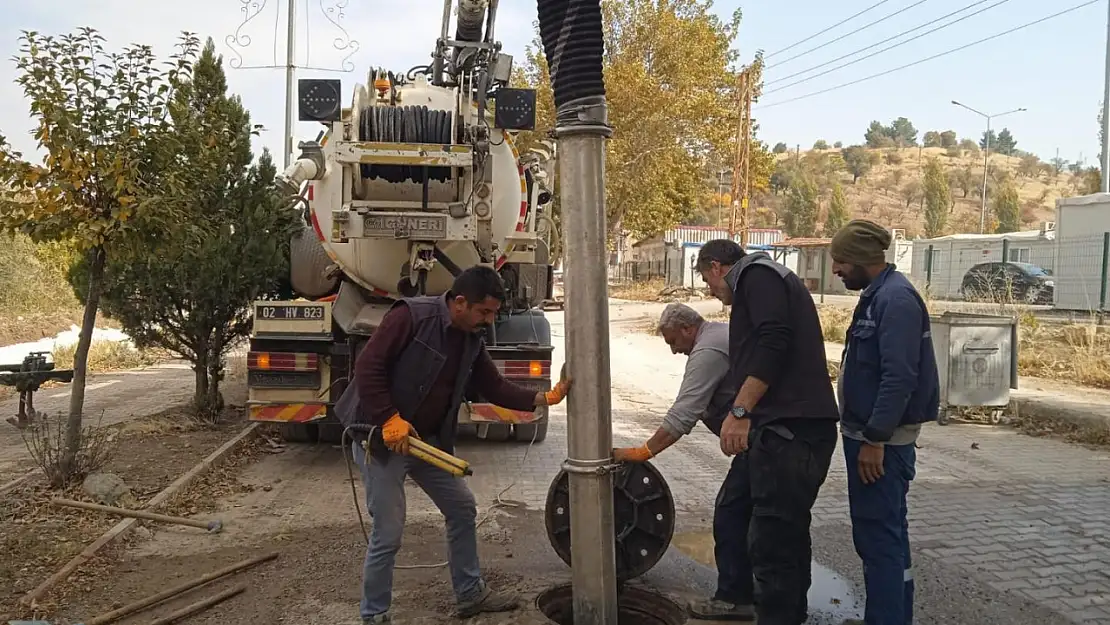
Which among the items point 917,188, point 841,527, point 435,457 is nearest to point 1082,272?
point 841,527

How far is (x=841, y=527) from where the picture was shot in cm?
550

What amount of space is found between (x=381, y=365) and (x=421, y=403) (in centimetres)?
30

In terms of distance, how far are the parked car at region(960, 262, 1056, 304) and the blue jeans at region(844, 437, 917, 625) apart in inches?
516

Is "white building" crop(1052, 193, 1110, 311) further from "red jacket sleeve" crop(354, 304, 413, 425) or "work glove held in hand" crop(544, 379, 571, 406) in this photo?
"red jacket sleeve" crop(354, 304, 413, 425)

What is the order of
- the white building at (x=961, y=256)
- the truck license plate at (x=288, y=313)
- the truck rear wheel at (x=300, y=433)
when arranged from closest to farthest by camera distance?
the truck license plate at (x=288, y=313) < the truck rear wheel at (x=300, y=433) < the white building at (x=961, y=256)

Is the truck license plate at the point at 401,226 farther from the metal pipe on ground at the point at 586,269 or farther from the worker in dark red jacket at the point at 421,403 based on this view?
the metal pipe on ground at the point at 586,269

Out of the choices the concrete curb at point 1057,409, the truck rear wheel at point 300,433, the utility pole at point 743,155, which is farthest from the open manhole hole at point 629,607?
the utility pole at point 743,155

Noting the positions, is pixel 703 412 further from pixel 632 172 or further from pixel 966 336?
pixel 632 172

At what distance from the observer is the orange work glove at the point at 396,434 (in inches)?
142

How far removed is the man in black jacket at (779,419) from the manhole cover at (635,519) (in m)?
0.73

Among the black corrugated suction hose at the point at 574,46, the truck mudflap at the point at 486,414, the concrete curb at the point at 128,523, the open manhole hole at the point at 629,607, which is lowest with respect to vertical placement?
the open manhole hole at the point at 629,607

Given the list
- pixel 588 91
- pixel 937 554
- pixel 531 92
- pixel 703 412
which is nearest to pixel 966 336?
pixel 937 554

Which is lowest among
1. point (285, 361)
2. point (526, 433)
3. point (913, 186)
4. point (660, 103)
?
point (526, 433)

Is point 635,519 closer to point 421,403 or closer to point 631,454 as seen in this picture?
point 631,454
